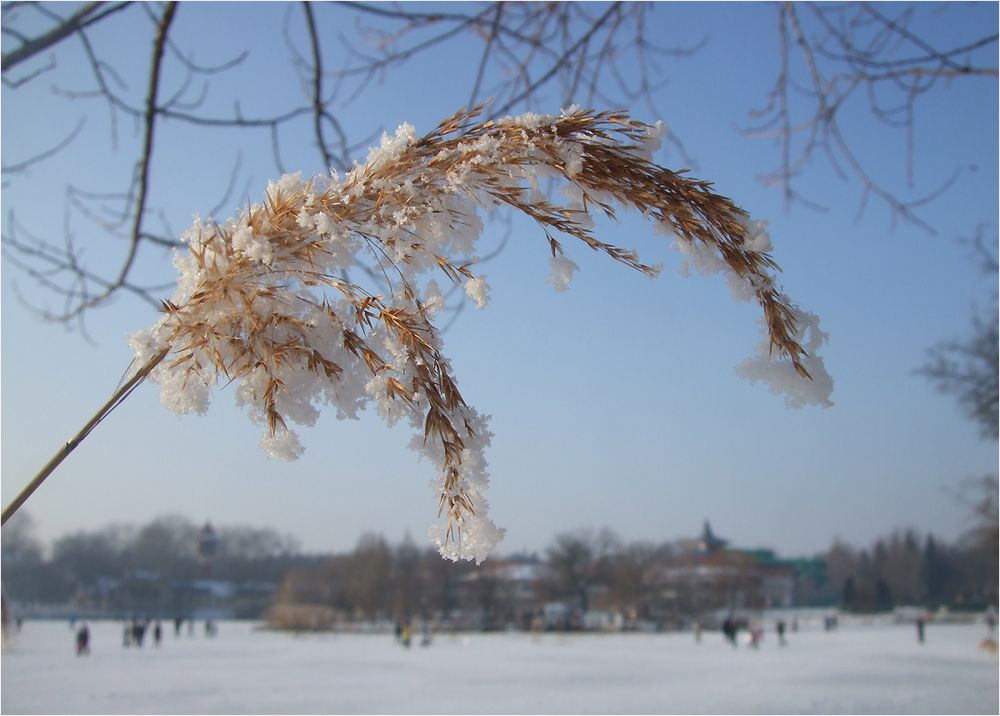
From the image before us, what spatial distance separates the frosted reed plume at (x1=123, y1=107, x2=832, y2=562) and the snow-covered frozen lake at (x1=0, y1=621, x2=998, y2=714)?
12210 millimetres

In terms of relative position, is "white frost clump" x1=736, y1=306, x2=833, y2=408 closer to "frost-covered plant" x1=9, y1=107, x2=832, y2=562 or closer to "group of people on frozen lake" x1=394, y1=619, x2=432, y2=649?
"frost-covered plant" x1=9, y1=107, x2=832, y2=562

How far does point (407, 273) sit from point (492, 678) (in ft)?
56.2

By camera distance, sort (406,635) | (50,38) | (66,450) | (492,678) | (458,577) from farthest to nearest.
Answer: (458,577), (406,635), (492,678), (50,38), (66,450)

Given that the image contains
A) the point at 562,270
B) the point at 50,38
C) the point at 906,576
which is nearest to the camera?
the point at 562,270

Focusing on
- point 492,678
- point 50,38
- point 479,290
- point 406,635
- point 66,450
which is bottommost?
point 406,635

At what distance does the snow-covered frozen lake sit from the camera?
12.6 meters

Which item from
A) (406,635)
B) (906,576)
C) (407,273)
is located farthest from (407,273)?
(906,576)

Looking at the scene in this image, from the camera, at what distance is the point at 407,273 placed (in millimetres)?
651

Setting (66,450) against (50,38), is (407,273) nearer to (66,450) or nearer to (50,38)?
(66,450)

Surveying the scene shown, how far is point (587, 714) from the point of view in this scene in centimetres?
1196

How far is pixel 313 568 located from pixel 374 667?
1728cm

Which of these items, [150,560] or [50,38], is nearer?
[50,38]

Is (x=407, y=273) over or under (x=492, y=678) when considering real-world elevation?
over

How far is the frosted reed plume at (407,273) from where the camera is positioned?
2.00ft
